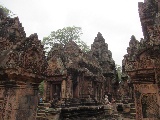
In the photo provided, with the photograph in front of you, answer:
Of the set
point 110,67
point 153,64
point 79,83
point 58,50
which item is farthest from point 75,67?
point 153,64

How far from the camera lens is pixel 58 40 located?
115 feet

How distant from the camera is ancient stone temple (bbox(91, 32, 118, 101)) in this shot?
21928mm

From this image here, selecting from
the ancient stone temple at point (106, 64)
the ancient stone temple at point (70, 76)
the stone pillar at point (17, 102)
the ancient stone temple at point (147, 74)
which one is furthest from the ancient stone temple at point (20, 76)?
the ancient stone temple at point (106, 64)

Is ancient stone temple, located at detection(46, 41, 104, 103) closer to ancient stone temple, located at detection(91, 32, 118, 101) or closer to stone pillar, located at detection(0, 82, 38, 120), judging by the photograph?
ancient stone temple, located at detection(91, 32, 118, 101)

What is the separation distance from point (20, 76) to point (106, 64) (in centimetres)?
1969

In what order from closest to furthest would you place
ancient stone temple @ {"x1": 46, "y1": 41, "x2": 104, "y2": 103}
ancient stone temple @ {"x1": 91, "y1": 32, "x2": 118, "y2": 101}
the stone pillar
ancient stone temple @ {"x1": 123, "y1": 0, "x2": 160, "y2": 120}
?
the stone pillar → ancient stone temple @ {"x1": 123, "y1": 0, "x2": 160, "y2": 120} → ancient stone temple @ {"x1": 46, "y1": 41, "x2": 104, "y2": 103} → ancient stone temple @ {"x1": 91, "y1": 32, "x2": 118, "y2": 101}

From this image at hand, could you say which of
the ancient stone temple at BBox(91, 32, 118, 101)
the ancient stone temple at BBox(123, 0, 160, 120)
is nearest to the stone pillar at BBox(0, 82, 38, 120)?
the ancient stone temple at BBox(123, 0, 160, 120)

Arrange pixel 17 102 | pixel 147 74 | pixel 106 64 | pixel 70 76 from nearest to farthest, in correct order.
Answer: pixel 17 102
pixel 147 74
pixel 70 76
pixel 106 64

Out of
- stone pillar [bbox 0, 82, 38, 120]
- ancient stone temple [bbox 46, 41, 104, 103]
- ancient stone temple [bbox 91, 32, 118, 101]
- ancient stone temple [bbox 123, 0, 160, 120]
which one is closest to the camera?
stone pillar [bbox 0, 82, 38, 120]

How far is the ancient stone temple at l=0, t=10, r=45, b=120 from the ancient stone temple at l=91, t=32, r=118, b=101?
1779cm

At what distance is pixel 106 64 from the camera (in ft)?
75.8

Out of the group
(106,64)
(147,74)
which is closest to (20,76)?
(147,74)

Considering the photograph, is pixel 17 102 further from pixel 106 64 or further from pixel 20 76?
pixel 106 64

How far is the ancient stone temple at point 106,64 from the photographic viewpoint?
21928 mm
